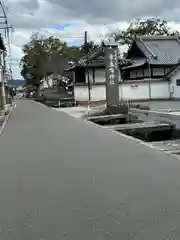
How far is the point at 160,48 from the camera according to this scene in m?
53.9

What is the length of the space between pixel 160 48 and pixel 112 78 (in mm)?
23786

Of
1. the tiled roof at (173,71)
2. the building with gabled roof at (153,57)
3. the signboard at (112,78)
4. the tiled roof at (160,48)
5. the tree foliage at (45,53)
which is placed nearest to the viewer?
the signboard at (112,78)

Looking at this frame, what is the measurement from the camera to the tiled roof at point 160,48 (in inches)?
2037

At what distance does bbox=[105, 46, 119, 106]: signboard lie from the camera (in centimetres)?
3175

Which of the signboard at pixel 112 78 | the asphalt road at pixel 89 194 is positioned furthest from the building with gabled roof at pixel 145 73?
the asphalt road at pixel 89 194

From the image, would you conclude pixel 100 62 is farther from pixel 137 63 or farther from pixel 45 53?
pixel 45 53

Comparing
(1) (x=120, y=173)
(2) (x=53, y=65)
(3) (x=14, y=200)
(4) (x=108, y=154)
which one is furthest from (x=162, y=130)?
(2) (x=53, y=65)

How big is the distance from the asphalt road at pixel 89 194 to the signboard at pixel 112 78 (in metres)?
19.4

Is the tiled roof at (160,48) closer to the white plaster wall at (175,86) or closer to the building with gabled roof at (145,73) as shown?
the building with gabled roof at (145,73)

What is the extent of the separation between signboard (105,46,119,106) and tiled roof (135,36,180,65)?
61.9 feet

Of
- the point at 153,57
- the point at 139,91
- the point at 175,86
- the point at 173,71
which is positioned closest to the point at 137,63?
the point at 153,57

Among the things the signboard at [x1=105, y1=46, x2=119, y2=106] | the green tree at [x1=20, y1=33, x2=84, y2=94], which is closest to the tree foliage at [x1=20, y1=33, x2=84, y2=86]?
the green tree at [x1=20, y1=33, x2=84, y2=94]

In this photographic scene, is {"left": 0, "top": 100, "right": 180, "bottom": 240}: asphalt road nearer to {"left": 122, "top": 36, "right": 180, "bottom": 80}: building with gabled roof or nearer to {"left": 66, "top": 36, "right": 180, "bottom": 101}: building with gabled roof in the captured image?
{"left": 66, "top": 36, "right": 180, "bottom": 101}: building with gabled roof

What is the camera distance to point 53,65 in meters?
72.2
